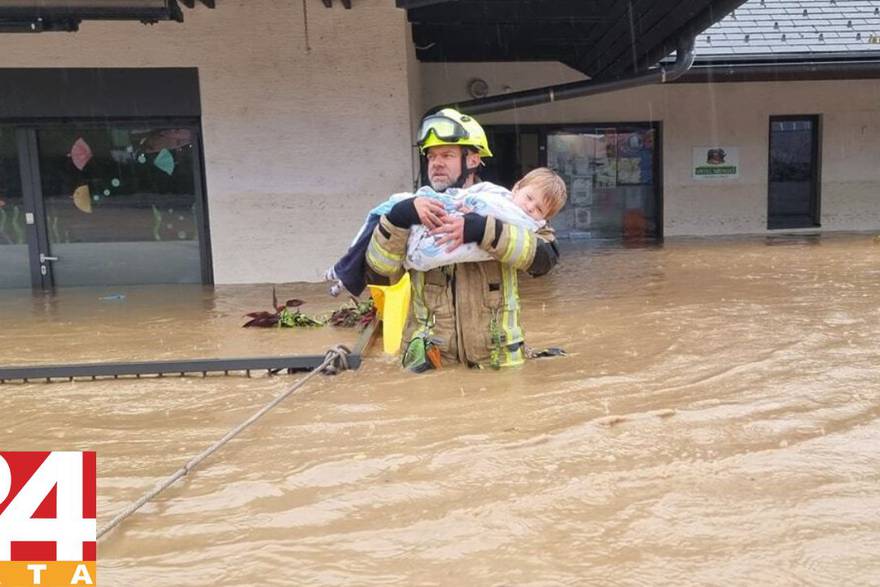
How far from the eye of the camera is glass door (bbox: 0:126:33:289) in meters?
9.83

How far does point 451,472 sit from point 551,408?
95cm

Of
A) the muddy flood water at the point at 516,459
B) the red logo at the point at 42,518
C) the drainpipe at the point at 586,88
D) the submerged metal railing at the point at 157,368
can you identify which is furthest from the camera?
the drainpipe at the point at 586,88

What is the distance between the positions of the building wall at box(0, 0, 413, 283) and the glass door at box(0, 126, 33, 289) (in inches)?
42.0

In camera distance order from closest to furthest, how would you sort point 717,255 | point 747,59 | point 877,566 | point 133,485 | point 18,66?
point 877,566, point 133,485, point 18,66, point 717,255, point 747,59

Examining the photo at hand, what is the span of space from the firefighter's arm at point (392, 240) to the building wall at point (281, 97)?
553cm

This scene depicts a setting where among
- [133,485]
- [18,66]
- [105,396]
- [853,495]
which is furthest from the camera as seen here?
[18,66]

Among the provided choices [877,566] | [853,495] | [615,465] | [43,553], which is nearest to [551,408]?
[615,465]

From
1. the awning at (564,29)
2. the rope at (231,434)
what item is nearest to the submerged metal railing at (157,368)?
the rope at (231,434)

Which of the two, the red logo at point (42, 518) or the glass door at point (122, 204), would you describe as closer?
the red logo at point (42, 518)

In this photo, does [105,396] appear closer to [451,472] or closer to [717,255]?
[451,472]

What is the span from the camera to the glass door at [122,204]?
9914 mm

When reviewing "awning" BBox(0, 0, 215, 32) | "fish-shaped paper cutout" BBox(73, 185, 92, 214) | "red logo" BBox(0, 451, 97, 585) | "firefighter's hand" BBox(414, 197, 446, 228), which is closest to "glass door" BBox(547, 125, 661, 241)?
"awning" BBox(0, 0, 215, 32)

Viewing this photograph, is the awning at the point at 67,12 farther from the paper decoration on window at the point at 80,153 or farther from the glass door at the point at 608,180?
the glass door at the point at 608,180

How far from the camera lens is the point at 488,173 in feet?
47.3
